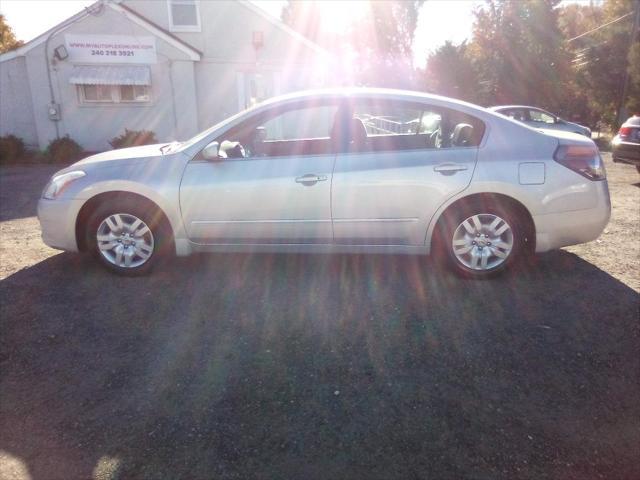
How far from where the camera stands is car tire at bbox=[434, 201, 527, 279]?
4242 millimetres

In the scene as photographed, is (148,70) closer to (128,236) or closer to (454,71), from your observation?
(128,236)

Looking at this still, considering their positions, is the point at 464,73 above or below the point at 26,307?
above

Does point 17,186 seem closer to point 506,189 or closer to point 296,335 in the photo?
point 296,335

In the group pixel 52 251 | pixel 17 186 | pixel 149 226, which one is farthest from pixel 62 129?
pixel 149 226

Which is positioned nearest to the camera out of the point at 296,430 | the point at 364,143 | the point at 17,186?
the point at 296,430

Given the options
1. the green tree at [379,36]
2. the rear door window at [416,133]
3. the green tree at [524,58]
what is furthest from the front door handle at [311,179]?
the green tree at [379,36]

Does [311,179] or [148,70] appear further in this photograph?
[148,70]

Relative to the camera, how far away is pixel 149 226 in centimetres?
445

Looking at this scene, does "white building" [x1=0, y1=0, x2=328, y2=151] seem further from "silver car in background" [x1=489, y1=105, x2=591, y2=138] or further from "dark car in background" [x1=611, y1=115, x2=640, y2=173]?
"dark car in background" [x1=611, y1=115, x2=640, y2=173]

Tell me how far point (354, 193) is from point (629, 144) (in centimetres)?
754

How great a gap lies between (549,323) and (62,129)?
16170 mm

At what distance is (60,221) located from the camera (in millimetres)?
4496

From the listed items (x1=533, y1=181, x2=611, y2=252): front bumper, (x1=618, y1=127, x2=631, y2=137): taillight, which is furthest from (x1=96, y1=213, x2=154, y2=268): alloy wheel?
(x1=618, y1=127, x2=631, y2=137): taillight

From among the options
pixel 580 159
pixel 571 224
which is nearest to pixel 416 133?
pixel 580 159
